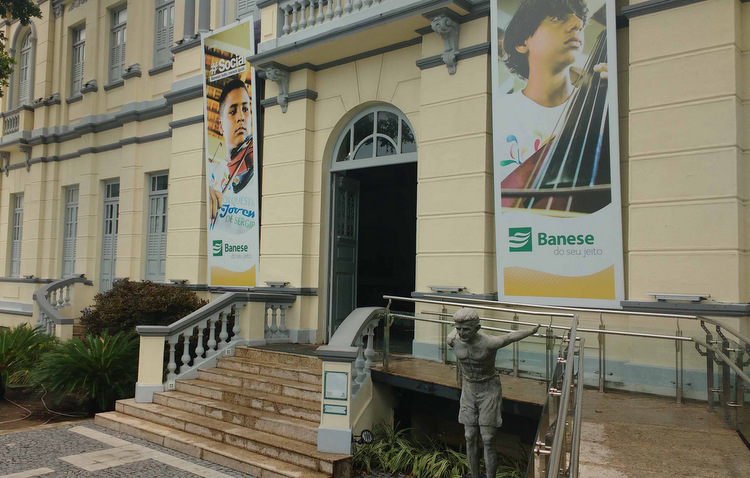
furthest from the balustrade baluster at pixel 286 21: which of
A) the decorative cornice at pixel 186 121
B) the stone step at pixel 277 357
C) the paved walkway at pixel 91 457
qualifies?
the paved walkway at pixel 91 457

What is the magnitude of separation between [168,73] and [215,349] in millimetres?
7297

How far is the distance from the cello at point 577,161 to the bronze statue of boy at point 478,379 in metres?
2.88

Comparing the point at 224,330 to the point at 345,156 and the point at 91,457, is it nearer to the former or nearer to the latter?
the point at 91,457

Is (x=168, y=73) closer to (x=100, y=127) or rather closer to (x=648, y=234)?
(x=100, y=127)

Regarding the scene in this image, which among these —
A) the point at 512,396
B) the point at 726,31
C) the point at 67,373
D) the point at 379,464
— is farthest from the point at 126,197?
the point at 726,31

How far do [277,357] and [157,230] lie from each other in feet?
21.6

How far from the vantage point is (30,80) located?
1920 cm

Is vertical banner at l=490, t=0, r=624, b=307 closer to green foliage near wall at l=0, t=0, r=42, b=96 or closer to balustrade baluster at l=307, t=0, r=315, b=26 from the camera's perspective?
balustrade baluster at l=307, t=0, r=315, b=26

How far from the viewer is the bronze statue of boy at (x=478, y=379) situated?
5.43m

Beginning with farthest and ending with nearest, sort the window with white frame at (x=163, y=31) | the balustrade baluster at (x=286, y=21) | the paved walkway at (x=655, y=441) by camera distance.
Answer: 1. the window with white frame at (x=163, y=31)
2. the balustrade baluster at (x=286, y=21)
3. the paved walkway at (x=655, y=441)

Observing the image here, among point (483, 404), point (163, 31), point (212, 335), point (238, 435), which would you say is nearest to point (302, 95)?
point (212, 335)

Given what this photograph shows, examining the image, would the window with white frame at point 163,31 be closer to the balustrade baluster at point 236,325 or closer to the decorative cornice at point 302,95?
the decorative cornice at point 302,95

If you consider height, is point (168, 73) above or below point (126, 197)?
above

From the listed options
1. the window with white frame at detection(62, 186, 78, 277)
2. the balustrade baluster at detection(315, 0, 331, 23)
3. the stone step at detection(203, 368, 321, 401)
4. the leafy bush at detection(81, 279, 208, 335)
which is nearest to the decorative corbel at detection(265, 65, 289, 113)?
the balustrade baluster at detection(315, 0, 331, 23)
